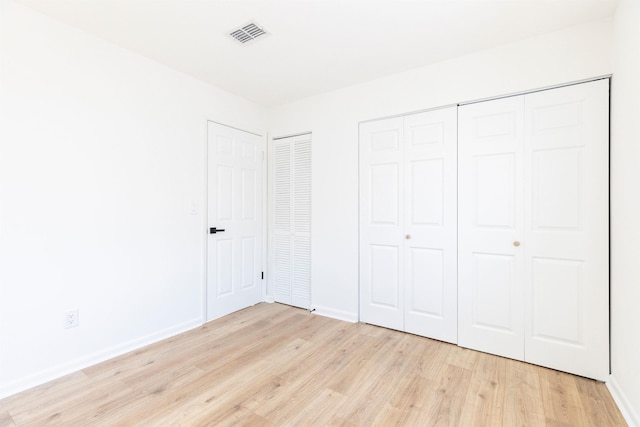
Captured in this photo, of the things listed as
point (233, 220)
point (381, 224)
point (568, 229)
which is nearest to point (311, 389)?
point (381, 224)

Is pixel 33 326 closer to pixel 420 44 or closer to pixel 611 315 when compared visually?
pixel 420 44

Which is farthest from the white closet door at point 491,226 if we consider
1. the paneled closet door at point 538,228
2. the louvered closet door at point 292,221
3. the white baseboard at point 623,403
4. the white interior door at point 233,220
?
the white interior door at point 233,220

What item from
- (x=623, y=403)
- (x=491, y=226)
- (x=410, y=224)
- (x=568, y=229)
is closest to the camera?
(x=623, y=403)

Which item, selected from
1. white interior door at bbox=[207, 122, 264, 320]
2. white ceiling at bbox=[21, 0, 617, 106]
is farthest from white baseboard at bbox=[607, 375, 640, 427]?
white interior door at bbox=[207, 122, 264, 320]

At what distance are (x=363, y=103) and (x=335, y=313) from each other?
238 centimetres

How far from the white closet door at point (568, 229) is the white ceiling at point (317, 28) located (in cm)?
64

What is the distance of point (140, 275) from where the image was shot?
8.59 ft

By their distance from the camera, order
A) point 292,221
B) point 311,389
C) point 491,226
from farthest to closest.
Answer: point 292,221, point 491,226, point 311,389

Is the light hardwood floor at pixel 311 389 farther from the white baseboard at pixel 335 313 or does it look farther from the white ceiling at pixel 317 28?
the white ceiling at pixel 317 28

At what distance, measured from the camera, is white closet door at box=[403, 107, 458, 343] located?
105 inches

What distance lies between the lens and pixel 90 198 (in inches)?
90.9

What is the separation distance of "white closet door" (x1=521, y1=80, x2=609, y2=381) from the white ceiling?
0.64m

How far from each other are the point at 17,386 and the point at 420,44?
3.89 meters

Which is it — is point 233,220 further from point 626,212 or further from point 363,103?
point 626,212
